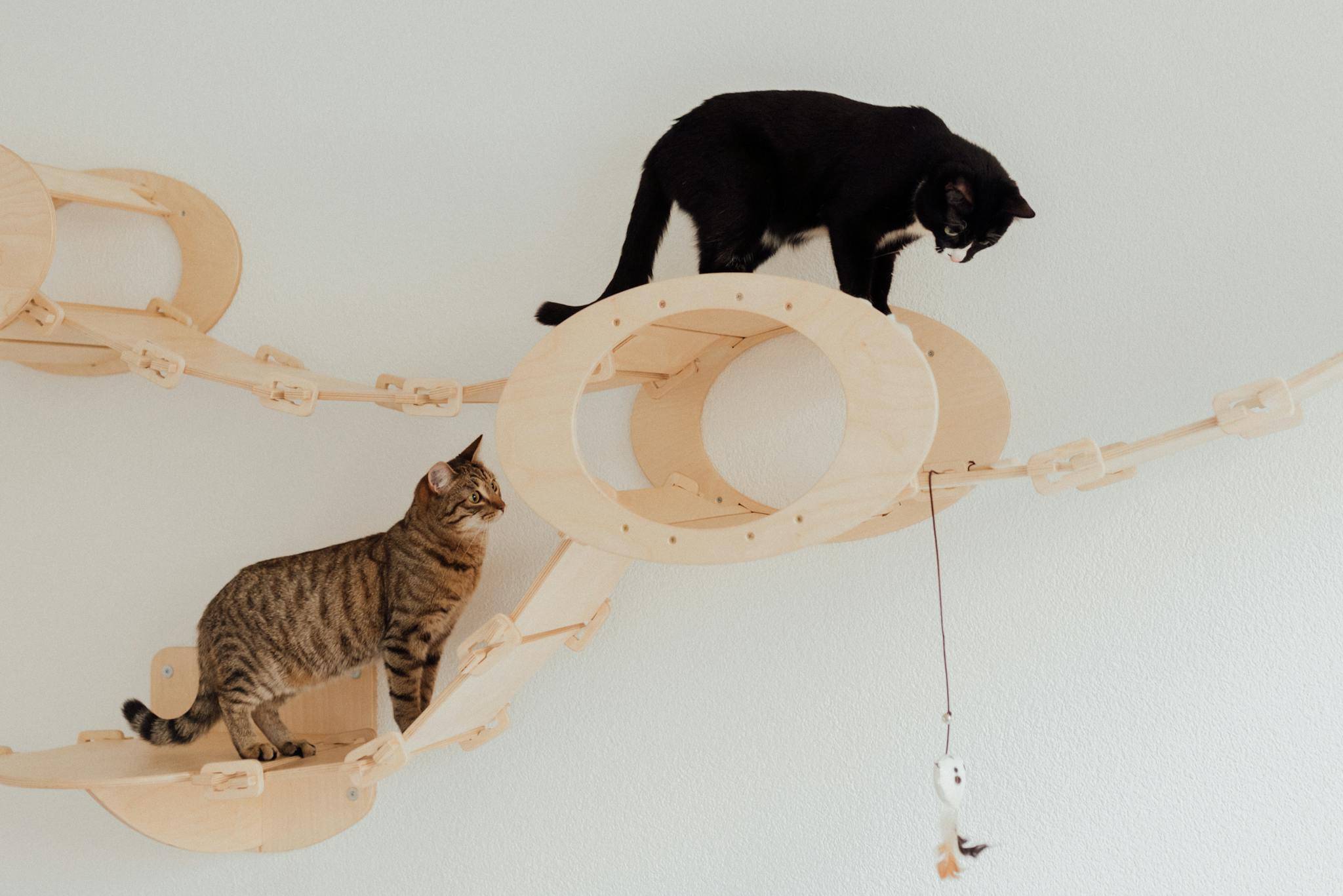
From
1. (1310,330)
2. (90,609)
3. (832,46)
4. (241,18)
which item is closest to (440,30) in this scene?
(241,18)

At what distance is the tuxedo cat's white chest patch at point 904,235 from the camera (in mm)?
1046

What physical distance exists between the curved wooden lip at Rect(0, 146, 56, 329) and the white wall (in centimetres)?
33

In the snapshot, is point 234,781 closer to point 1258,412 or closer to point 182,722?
point 182,722

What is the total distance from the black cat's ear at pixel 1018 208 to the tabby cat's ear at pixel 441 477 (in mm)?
700

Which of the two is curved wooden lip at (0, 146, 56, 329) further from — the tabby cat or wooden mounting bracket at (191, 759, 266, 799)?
wooden mounting bracket at (191, 759, 266, 799)

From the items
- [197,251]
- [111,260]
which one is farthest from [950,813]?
[111,260]

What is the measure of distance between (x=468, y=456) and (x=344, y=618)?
255 mm

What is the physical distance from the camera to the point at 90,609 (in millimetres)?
1375

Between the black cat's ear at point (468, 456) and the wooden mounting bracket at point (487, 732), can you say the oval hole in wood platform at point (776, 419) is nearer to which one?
the black cat's ear at point (468, 456)

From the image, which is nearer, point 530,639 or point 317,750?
point 530,639

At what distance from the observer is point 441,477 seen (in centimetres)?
119

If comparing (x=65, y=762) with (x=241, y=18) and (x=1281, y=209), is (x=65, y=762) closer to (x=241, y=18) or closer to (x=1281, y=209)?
(x=241, y=18)

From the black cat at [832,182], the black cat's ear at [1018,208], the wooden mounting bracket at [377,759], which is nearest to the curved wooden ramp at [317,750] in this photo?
the wooden mounting bracket at [377,759]

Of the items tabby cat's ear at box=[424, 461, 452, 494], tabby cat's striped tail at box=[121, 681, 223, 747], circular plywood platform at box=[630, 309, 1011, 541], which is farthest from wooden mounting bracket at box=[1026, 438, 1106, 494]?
tabby cat's striped tail at box=[121, 681, 223, 747]
